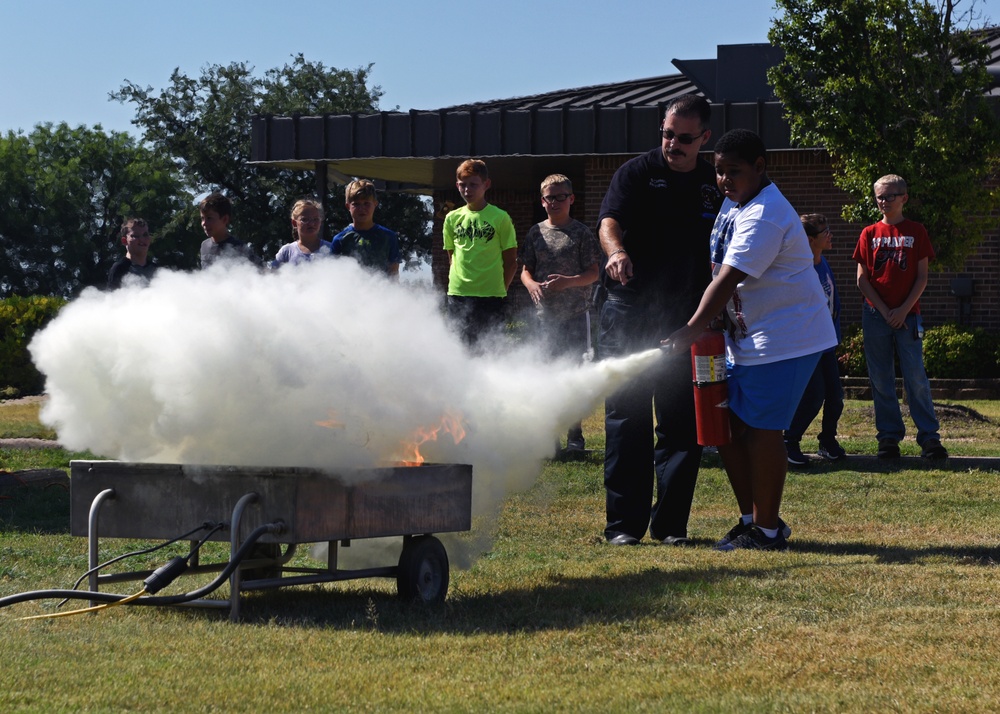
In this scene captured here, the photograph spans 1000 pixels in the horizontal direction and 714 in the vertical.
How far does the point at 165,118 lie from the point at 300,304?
51.3 m

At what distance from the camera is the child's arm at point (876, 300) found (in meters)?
10.4

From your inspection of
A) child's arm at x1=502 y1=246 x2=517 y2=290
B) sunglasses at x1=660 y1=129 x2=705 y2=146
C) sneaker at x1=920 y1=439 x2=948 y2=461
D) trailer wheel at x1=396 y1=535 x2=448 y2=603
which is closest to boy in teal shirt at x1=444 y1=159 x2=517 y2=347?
child's arm at x1=502 y1=246 x2=517 y2=290

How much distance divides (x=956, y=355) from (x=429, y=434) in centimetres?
1427

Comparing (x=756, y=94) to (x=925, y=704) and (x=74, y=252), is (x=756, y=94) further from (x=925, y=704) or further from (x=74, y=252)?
(x=74, y=252)

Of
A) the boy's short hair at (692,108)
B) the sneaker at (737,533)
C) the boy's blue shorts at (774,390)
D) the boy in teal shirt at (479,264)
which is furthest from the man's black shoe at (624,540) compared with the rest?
the boy in teal shirt at (479,264)

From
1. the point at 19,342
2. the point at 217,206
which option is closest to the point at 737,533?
the point at 217,206

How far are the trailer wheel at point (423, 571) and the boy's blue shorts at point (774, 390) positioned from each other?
78.5 inches

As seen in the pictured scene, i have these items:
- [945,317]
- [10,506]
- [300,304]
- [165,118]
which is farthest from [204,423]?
[165,118]

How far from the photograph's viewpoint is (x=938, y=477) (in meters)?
9.42

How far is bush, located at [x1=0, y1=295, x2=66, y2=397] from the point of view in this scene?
72.6ft

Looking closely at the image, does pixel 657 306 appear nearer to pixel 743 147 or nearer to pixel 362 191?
pixel 743 147

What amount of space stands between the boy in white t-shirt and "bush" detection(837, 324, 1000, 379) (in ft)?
39.4

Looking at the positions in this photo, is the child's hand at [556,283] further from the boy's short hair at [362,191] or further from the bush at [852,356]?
the bush at [852,356]

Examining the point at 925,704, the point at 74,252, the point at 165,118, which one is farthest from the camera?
the point at 74,252
